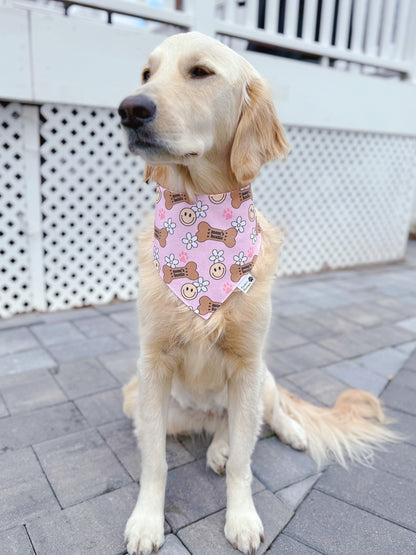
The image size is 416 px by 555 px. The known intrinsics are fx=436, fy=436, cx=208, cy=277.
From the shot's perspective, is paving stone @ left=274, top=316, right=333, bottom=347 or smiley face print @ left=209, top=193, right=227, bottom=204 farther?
paving stone @ left=274, top=316, right=333, bottom=347

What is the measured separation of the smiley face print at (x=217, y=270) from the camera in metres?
1.67

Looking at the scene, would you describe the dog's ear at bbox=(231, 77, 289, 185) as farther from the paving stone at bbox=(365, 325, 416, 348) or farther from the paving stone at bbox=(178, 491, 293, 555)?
the paving stone at bbox=(365, 325, 416, 348)

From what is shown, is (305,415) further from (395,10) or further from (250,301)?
(395,10)

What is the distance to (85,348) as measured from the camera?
131 inches

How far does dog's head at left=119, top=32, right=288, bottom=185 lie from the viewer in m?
1.30

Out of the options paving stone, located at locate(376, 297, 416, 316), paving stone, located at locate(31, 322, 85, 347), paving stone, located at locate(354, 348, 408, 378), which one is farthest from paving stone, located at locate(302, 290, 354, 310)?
paving stone, located at locate(31, 322, 85, 347)

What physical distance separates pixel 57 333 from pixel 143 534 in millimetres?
2301

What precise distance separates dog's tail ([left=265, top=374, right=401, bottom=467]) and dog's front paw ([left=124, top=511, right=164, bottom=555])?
0.81 metres

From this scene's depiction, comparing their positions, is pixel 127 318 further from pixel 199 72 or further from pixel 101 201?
pixel 199 72

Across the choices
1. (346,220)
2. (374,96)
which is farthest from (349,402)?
(374,96)

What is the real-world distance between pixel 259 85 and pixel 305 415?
1.66 meters

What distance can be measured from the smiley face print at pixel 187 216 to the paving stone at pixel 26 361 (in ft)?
6.12

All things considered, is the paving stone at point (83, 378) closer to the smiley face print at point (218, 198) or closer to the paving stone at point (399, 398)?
the smiley face print at point (218, 198)

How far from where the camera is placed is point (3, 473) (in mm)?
1970
